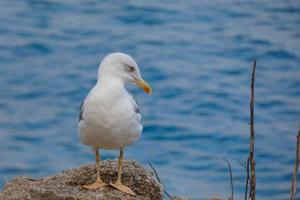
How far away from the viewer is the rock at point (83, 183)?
176 inches

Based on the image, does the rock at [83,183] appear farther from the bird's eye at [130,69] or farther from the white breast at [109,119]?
the bird's eye at [130,69]

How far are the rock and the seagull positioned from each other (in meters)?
0.08

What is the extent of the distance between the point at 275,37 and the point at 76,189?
886 centimetres

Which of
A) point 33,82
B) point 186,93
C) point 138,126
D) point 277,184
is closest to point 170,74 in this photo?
point 186,93

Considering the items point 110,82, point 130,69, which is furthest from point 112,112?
point 130,69

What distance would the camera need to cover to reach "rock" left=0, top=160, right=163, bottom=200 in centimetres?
447

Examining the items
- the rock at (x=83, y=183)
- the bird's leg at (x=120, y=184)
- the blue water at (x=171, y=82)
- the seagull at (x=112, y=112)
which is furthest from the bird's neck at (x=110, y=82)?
the blue water at (x=171, y=82)

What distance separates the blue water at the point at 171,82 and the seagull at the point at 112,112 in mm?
5036

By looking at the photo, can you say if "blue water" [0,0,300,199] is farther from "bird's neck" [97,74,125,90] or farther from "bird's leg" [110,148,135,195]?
"bird's neck" [97,74,125,90]

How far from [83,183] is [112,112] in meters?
0.45

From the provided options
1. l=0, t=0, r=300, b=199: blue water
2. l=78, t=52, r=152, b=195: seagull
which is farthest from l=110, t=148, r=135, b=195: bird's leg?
l=0, t=0, r=300, b=199: blue water

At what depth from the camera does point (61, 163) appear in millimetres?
10664

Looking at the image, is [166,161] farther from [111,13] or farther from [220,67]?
[111,13]

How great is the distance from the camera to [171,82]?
12.2 meters
